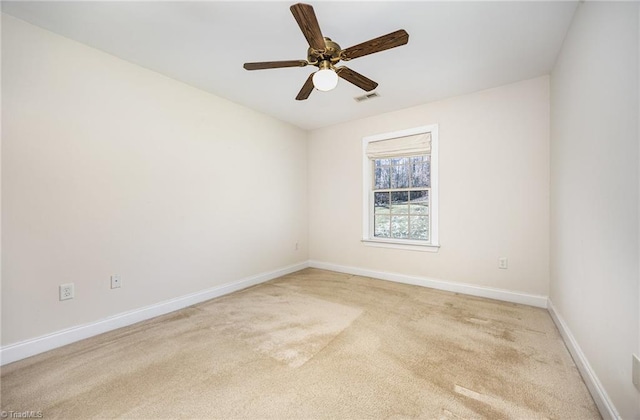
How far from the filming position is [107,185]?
2316mm

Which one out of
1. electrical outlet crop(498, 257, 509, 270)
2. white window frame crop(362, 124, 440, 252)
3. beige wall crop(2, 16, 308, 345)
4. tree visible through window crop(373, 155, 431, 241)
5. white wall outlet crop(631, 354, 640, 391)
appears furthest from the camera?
tree visible through window crop(373, 155, 431, 241)

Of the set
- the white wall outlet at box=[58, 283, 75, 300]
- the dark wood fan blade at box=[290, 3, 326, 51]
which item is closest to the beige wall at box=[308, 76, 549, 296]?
the dark wood fan blade at box=[290, 3, 326, 51]

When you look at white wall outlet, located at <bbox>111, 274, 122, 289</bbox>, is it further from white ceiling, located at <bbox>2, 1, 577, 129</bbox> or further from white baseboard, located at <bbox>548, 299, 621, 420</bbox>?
white baseboard, located at <bbox>548, 299, 621, 420</bbox>

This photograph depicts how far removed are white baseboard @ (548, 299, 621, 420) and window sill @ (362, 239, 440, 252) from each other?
143 centimetres

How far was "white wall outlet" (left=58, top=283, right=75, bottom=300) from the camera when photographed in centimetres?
207

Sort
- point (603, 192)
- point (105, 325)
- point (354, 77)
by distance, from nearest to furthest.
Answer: point (603, 192) → point (354, 77) → point (105, 325)

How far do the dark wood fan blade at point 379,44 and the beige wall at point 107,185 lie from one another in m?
2.10

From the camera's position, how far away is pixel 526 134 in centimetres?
282

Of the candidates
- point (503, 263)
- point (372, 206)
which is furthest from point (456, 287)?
point (372, 206)

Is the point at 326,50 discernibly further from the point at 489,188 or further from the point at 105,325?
the point at 105,325

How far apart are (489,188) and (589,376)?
6.65 ft

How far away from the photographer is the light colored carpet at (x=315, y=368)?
1398mm

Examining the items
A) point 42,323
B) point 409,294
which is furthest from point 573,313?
point 42,323

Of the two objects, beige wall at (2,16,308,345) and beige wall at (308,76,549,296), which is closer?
beige wall at (2,16,308,345)
